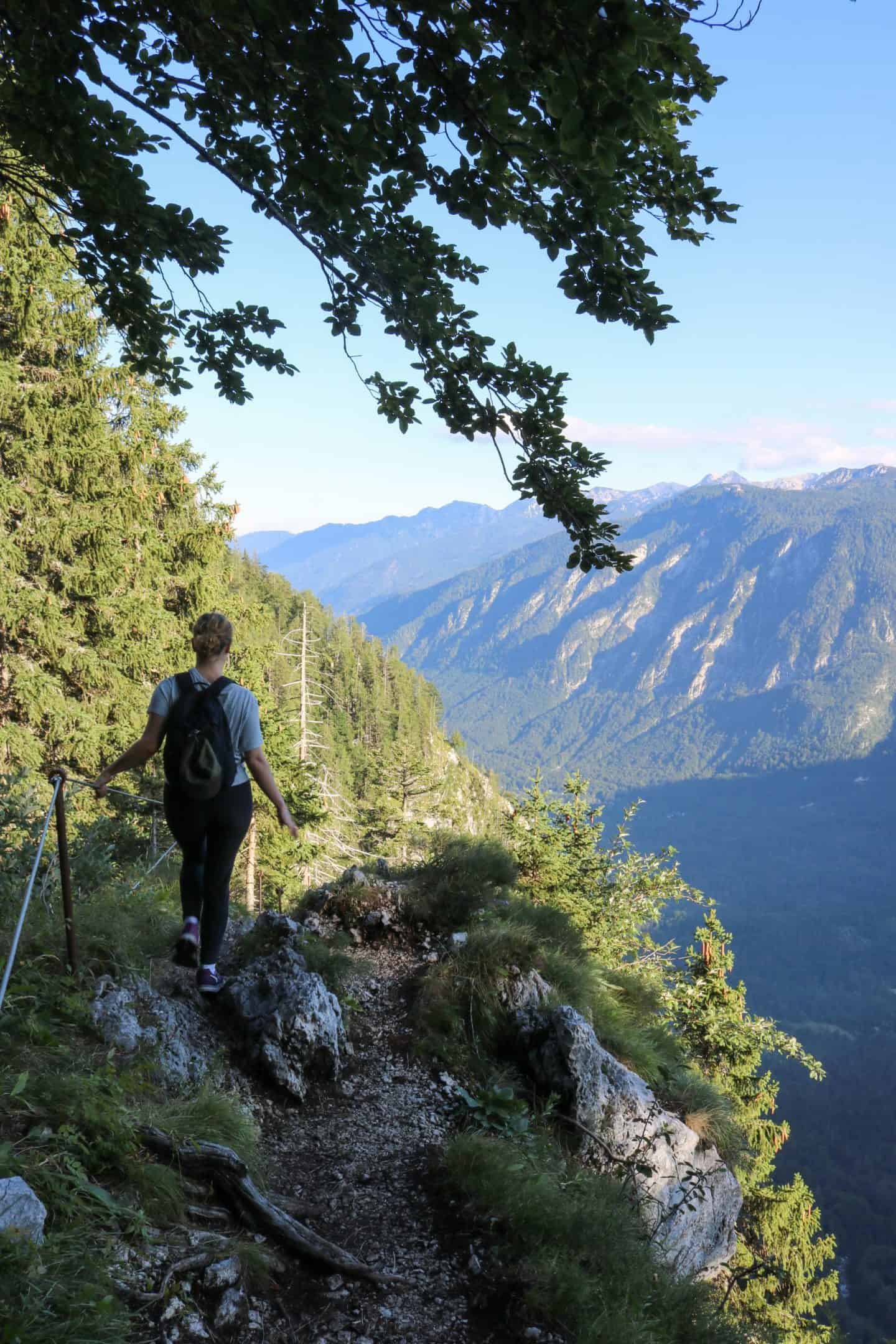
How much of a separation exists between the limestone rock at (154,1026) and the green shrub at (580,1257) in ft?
5.00

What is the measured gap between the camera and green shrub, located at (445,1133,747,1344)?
321 cm

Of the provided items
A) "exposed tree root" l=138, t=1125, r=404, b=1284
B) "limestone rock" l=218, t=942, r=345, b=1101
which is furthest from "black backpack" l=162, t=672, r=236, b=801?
"limestone rock" l=218, t=942, r=345, b=1101

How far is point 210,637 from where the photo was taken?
14.4 feet

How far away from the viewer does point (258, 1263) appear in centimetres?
311

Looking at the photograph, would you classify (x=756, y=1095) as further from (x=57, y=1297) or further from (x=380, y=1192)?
(x=57, y=1297)

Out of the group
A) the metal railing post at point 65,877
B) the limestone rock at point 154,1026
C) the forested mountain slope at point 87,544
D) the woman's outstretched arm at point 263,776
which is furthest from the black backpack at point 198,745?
the forested mountain slope at point 87,544

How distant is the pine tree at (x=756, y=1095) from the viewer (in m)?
13.4

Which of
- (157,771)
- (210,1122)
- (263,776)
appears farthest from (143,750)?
(157,771)

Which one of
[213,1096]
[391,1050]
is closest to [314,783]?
[391,1050]

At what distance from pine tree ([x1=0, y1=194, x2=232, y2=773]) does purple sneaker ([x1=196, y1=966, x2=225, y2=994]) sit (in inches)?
336

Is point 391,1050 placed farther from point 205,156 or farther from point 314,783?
point 314,783

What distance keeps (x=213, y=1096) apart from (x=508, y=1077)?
228 cm

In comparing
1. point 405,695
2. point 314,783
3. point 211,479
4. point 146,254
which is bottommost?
point 405,695

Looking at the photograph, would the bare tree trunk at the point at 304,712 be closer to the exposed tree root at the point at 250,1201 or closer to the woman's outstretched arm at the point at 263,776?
the woman's outstretched arm at the point at 263,776
